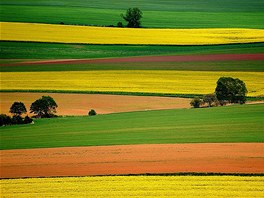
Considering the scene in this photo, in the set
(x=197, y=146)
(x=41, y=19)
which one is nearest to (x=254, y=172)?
(x=197, y=146)

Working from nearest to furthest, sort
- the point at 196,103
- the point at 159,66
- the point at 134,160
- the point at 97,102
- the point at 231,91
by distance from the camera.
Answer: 1. the point at 134,160
2. the point at 196,103
3. the point at 231,91
4. the point at 97,102
5. the point at 159,66

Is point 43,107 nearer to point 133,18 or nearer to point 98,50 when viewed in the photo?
point 98,50

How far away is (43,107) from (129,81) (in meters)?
7.35

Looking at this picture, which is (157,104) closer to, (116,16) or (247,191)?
(247,191)

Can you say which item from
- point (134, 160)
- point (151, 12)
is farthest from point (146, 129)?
point (151, 12)

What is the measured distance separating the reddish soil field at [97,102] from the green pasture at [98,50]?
31.0 ft

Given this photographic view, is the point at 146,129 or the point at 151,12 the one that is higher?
the point at 151,12

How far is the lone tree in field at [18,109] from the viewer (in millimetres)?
34031

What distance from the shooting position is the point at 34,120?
3378 centimetres

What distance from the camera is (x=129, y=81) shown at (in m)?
40.8

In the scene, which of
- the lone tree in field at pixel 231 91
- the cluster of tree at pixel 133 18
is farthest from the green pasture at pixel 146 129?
the cluster of tree at pixel 133 18

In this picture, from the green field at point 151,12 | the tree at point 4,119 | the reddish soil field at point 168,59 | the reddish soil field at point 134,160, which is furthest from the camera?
the green field at point 151,12

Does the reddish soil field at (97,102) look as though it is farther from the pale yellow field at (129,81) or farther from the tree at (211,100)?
the pale yellow field at (129,81)

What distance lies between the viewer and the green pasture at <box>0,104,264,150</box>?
29.4 metres
